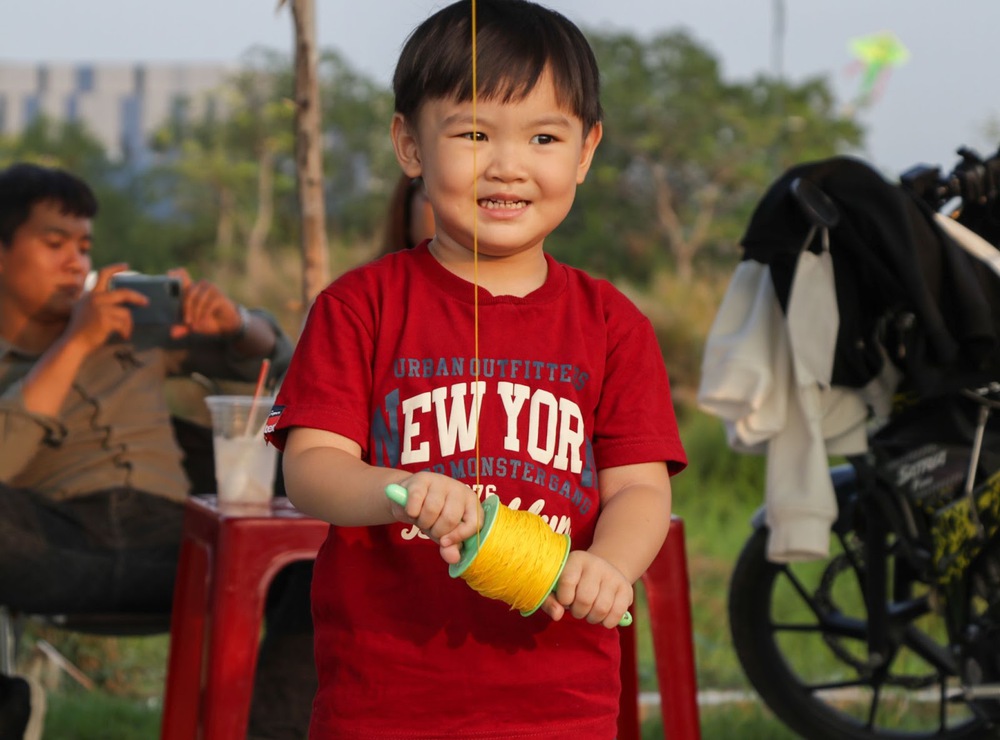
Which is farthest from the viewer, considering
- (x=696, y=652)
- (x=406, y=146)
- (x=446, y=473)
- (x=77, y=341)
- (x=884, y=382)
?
(x=696, y=652)

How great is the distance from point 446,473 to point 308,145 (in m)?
1.67

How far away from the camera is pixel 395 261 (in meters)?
1.62

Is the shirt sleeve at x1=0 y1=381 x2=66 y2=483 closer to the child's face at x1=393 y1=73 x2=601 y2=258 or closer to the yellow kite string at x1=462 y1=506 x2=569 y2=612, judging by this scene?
the child's face at x1=393 y1=73 x2=601 y2=258

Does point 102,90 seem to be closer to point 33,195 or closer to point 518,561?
point 33,195

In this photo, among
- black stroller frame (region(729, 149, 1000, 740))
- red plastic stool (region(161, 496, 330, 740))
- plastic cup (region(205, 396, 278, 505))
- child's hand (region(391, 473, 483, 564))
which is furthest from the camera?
black stroller frame (region(729, 149, 1000, 740))

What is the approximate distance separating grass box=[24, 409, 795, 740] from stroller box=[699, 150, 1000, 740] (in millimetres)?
631

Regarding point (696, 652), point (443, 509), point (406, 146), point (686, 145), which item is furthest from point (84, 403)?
point (686, 145)

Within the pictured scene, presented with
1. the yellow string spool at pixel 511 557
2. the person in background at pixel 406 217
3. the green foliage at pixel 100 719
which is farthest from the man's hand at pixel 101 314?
the yellow string spool at pixel 511 557

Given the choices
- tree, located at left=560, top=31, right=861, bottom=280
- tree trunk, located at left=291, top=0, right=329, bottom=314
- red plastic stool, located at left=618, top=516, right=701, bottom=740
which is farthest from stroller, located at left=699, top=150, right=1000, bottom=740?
tree, located at left=560, top=31, right=861, bottom=280

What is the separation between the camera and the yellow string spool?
1273mm

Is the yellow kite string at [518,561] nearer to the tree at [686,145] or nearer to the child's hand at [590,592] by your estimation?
the child's hand at [590,592]

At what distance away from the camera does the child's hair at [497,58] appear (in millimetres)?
1505

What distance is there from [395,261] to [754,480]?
17.8 ft

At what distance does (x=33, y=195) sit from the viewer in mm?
3189
